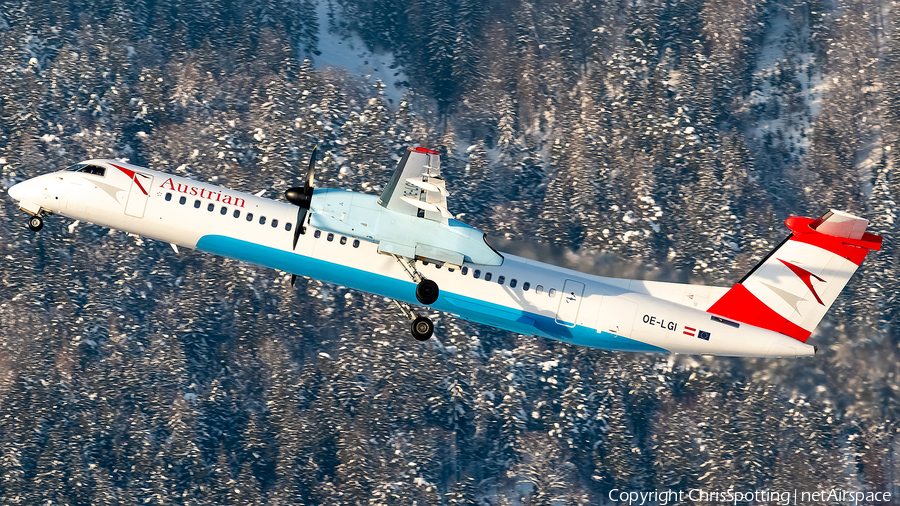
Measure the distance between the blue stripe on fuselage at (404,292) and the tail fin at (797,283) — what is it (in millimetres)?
3130

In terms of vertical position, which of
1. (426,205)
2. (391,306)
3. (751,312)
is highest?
(426,205)

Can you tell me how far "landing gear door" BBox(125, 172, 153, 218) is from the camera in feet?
91.1

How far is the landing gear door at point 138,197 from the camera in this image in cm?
2777

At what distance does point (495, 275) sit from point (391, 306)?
25.4 meters

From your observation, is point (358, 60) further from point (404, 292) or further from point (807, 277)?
point (807, 277)

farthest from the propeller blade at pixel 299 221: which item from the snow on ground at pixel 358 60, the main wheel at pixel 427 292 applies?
the snow on ground at pixel 358 60

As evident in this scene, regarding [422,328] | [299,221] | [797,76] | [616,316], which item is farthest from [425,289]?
[797,76]

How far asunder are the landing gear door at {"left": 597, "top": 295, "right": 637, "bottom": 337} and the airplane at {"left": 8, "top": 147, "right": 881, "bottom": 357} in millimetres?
32

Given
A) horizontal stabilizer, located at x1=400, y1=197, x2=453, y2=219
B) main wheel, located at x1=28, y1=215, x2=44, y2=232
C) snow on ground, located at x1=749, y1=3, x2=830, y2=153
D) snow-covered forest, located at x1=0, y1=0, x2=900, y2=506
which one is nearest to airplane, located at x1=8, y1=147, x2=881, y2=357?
main wheel, located at x1=28, y1=215, x2=44, y2=232

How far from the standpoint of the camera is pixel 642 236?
55344mm

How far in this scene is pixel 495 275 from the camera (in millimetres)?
27312

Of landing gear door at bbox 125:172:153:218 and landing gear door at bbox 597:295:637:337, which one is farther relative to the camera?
landing gear door at bbox 125:172:153:218

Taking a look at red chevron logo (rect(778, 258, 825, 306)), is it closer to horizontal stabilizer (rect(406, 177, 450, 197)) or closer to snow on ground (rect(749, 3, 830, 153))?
horizontal stabilizer (rect(406, 177, 450, 197))

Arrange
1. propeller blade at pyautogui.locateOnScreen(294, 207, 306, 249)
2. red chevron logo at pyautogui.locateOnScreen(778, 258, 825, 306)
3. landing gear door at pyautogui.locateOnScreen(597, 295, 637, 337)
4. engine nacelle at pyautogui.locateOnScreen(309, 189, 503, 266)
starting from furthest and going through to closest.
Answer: landing gear door at pyautogui.locateOnScreen(597, 295, 637, 337)
red chevron logo at pyautogui.locateOnScreen(778, 258, 825, 306)
propeller blade at pyautogui.locateOnScreen(294, 207, 306, 249)
engine nacelle at pyautogui.locateOnScreen(309, 189, 503, 266)
